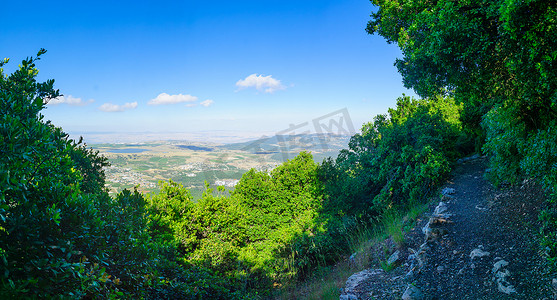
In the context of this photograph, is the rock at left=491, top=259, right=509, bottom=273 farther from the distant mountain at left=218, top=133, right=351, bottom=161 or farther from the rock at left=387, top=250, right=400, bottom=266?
the distant mountain at left=218, top=133, right=351, bottom=161

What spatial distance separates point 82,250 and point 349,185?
12.4m

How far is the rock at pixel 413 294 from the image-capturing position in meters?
4.39

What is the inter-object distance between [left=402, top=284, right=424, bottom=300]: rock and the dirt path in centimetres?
11

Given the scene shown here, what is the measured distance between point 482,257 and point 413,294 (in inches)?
62.4

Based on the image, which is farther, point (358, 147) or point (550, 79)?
point (358, 147)

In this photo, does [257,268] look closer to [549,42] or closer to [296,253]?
[296,253]

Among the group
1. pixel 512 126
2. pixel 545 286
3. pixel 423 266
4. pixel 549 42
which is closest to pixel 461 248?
pixel 423 266

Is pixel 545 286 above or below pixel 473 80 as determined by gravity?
below

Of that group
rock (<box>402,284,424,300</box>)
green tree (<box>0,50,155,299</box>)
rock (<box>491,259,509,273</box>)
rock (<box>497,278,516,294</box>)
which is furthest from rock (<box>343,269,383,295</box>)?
green tree (<box>0,50,155,299</box>)

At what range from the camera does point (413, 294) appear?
4449 millimetres

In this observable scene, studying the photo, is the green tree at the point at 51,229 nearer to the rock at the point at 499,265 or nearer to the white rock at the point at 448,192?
the rock at the point at 499,265

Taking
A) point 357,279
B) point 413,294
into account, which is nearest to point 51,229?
point 413,294

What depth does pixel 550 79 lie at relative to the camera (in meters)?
3.57

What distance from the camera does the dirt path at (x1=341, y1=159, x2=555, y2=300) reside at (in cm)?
387
